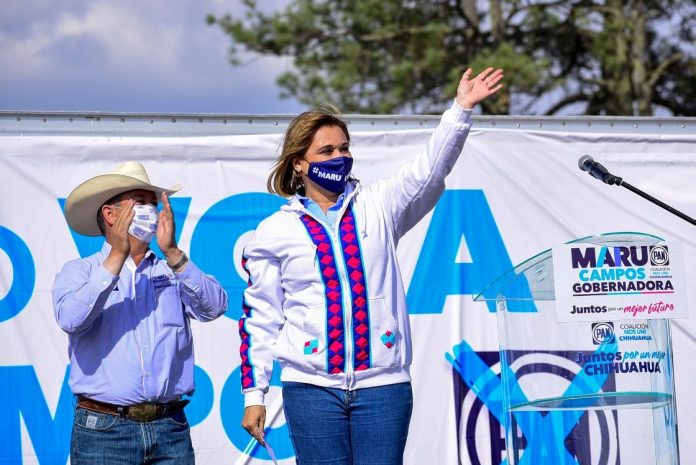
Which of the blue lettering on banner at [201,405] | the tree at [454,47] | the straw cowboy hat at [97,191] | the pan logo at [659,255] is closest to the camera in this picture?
the pan logo at [659,255]

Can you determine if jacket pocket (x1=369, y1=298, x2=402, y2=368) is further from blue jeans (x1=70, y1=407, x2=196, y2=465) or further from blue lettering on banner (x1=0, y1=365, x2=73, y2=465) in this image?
blue lettering on banner (x1=0, y1=365, x2=73, y2=465)

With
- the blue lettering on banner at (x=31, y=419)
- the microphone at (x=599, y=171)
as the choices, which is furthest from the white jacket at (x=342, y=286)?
the blue lettering on banner at (x=31, y=419)

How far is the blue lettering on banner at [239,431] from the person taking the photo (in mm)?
5203

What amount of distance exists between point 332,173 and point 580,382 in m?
1.15

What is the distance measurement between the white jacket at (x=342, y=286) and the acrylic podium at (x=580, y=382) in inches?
21.8

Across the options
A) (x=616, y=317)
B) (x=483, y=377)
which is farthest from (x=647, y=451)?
(x=483, y=377)

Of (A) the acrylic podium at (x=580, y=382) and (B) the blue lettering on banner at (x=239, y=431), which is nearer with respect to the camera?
(A) the acrylic podium at (x=580, y=382)

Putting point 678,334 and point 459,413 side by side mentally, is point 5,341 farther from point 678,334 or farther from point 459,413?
point 678,334

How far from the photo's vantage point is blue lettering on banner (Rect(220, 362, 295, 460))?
5.20 m

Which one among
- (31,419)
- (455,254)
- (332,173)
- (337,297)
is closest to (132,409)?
(337,297)

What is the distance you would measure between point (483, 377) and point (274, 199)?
143cm

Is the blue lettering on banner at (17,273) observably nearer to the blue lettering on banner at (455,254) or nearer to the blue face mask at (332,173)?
the blue lettering on banner at (455,254)

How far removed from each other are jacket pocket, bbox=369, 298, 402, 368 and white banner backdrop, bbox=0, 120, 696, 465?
199 centimetres

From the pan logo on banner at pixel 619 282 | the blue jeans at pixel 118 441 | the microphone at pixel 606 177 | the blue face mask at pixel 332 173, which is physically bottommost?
the blue jeans at pixel 118 441
